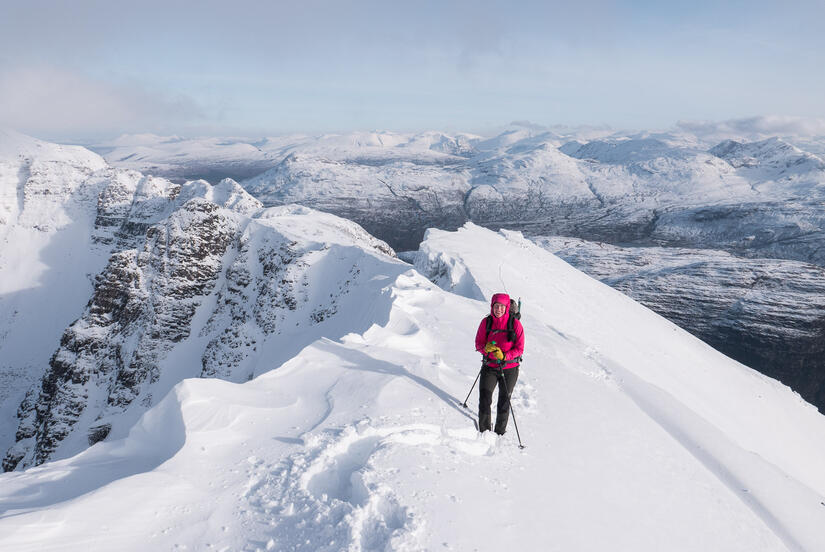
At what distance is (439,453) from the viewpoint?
807 centimetres

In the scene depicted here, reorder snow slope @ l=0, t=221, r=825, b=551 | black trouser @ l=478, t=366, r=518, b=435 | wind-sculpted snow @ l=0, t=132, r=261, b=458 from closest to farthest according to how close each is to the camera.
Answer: snow slope @ l=0, t=221, r=825, b=551 → black trouser @ l=478, t=366, r=518, b=435 → wind-sculpted snow @ l=0, t=132, r=261, b=458

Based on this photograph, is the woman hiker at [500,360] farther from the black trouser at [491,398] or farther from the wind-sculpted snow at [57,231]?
the wind-sculpted snow at [57,231]

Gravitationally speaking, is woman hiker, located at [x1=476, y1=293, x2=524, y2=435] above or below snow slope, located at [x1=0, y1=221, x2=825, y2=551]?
above

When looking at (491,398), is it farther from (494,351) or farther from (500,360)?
(494,351)

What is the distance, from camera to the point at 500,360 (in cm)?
939

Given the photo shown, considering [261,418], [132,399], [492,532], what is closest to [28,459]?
[132,399]

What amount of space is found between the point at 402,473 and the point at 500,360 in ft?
11.1

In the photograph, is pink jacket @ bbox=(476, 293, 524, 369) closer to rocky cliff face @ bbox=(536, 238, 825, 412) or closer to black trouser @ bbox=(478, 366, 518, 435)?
black trouser @ bbox=(478, 366, 518, 435)

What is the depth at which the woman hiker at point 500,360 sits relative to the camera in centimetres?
938

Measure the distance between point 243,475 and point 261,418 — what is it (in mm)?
2004

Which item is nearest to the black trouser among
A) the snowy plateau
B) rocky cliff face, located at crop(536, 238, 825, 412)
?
the snowy plateau

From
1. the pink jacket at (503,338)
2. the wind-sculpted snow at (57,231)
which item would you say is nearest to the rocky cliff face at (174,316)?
the wind-sculpted snow at (57,231)

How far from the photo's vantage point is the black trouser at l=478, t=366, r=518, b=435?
932 cm

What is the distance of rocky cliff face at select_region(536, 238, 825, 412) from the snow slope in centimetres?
13279
